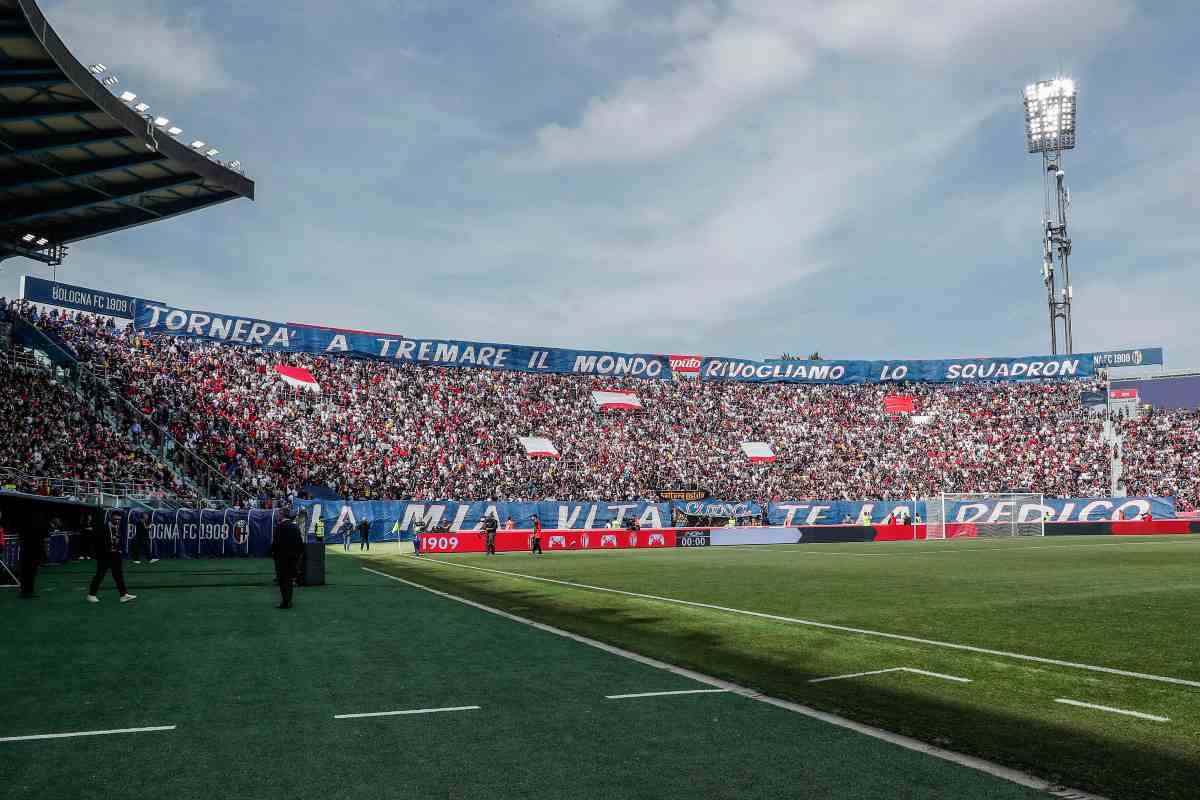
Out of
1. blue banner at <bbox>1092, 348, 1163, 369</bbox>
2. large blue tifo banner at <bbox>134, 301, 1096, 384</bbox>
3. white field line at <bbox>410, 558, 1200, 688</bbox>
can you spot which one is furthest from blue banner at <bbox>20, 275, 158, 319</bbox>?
blue banner at <bbox>1092, 348, 1163, 369</bbox>

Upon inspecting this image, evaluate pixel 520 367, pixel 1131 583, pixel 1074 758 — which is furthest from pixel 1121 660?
pixel 520 367

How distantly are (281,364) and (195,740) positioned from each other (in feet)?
177

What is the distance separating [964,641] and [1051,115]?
80.4 metres

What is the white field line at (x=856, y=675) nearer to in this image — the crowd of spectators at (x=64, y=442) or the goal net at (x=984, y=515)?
the crowd of spectators at (x=64, y=442)

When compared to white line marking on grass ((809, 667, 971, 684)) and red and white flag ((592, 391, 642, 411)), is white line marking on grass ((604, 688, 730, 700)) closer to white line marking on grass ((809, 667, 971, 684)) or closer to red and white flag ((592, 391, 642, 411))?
white line marking on grass ((809, 667, 971, 684))

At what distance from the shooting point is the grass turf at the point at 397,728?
5512 mm

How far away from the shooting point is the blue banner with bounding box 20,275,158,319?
158 ft

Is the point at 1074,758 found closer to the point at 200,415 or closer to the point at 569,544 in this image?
the point at 569,544

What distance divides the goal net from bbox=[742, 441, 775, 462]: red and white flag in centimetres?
1262

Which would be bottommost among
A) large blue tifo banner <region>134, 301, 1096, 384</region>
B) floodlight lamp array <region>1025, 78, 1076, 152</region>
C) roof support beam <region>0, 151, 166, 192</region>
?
large blue tifo banner <region>134, 301, 1096, 384</region>

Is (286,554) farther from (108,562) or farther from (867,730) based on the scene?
(867,730)

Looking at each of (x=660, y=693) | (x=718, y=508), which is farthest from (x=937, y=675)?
(x=718, y=508)

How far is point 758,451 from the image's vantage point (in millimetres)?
67250

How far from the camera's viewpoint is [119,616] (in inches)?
583
